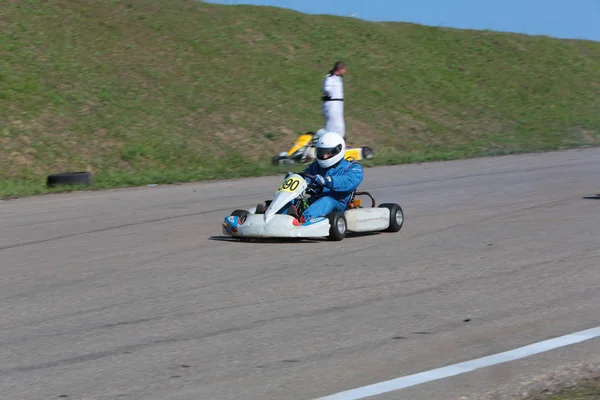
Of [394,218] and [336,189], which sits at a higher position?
[336,189]

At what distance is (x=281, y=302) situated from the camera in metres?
6.21

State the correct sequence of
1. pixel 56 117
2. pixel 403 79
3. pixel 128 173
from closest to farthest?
pixel 128 173 < pixel 56 117 < pixel 403 79

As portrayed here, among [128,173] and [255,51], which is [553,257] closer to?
[128,173]

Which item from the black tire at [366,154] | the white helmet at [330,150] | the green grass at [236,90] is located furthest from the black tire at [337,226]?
the black tire at [366,154]

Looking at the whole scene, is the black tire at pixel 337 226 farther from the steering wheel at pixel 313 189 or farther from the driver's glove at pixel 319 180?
the steering wheel at pixel 313 189

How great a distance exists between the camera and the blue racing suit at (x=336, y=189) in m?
9.11

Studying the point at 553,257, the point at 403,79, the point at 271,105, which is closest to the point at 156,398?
the point at 553,257

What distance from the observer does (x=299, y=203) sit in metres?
9.34

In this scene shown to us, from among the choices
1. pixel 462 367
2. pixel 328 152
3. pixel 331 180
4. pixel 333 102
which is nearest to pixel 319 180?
pixel 331 180

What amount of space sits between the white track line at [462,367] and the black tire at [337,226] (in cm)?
383

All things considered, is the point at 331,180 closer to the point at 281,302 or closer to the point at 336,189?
the point at 336,189

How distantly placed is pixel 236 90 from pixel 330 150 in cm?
1559

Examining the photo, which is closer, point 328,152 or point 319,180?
point 319,180

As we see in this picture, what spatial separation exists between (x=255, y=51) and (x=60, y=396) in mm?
24601
